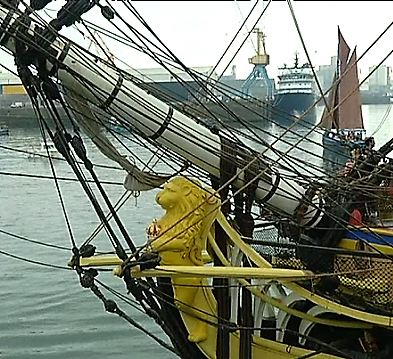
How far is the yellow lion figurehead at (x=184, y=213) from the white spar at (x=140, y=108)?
25 cm

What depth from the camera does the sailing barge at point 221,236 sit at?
5.29 meters

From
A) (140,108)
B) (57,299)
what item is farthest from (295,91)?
(140,108)

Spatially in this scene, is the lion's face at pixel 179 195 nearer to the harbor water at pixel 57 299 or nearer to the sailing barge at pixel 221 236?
the sailing barge at pixel 221 236

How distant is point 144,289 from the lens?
5668 mm

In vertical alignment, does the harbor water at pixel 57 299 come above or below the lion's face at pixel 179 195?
below

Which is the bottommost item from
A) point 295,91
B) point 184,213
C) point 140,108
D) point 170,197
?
point 295,91

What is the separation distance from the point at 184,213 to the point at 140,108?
30.9 inches

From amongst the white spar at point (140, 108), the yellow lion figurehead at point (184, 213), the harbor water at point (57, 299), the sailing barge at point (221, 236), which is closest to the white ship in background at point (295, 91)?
the harbor water at point (57, 299)

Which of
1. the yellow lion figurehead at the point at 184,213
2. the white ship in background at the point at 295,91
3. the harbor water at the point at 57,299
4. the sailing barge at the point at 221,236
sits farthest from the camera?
the white ship in background at the point at 295,91

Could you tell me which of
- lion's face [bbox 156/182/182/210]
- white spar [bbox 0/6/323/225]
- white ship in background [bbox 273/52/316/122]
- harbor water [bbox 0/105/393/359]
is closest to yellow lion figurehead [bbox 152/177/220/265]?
lion's face [bbox 156/182/182/210]

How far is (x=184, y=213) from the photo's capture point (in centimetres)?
545

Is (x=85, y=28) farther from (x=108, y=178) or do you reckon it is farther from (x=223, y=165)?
(x=108, y=178)

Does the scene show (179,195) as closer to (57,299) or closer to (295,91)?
(57,299)

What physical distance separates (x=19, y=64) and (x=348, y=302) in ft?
9.17
